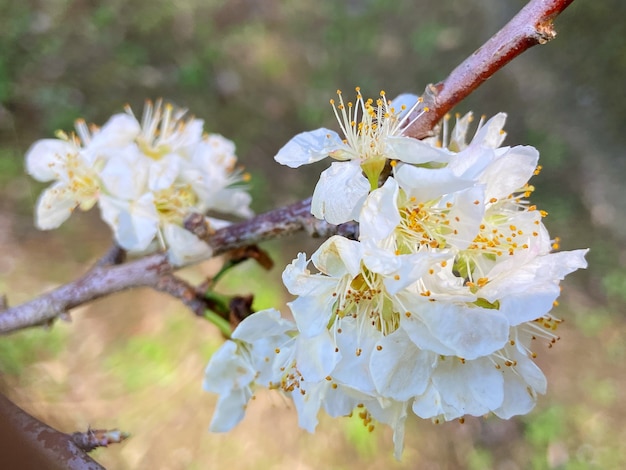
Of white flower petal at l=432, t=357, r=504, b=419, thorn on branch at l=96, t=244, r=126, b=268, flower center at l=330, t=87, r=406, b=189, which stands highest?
thorn on branch at l=96, t=244, r=126, b=268

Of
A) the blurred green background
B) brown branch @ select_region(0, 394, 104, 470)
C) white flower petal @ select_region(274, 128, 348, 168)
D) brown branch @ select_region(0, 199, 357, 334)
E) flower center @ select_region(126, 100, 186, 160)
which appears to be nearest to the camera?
brown branch @ select_region(0, 394, 104, 470)

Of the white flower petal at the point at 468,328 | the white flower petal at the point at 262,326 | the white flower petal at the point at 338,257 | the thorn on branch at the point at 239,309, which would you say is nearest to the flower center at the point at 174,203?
the thorn on branch at the point at 239,309

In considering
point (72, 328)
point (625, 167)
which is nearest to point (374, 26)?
point (625, 167)

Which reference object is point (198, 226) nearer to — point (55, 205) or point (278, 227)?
point (278, 227)

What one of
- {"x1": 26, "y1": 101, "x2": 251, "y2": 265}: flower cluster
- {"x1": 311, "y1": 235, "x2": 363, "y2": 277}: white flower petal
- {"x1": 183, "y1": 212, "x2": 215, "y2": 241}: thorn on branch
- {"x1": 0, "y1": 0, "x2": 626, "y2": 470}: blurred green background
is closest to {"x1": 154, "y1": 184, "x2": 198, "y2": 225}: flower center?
{"x1": 26, "y1": 101, "x2": 251, "y2": 265}: flower cluster

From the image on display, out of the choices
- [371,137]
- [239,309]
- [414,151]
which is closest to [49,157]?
[239,309]

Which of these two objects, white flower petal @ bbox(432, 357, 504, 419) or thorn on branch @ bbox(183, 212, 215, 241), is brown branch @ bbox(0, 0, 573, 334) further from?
white flower petal @ bbox(432, 357, 504, 419)

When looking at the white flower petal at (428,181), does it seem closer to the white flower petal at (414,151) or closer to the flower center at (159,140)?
the white flower petal at (414,151)
